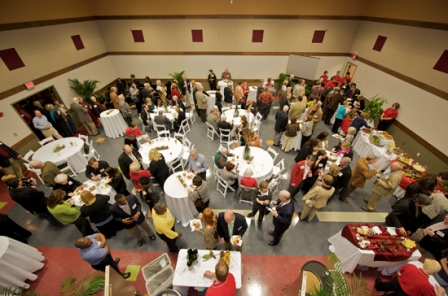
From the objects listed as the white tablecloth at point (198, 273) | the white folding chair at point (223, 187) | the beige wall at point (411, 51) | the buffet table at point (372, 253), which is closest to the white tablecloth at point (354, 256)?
the buffet table at point (372, 253)

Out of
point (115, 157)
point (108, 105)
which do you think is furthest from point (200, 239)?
point (108, 105)

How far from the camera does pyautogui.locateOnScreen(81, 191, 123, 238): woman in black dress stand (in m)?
3.82

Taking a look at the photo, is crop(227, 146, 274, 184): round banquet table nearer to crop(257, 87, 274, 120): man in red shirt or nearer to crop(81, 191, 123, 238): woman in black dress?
crop(81, 191, 123, 238): woman in black dress

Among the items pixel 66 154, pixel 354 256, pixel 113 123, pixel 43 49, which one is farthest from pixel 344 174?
pixel 43 49

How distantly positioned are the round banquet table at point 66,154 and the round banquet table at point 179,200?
3.70 m

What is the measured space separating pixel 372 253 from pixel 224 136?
5708 mm

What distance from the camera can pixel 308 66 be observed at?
421 inches

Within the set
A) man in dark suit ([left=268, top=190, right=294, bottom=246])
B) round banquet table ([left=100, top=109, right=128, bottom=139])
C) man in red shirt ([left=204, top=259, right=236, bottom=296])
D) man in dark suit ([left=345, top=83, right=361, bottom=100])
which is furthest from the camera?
man in dark suit ([left=345, top=83, right=361, bottom=100])

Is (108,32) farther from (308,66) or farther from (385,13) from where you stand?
(385,13)

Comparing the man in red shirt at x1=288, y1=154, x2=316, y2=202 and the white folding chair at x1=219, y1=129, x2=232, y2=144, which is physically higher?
the man in red shirt at x1=288, y1=154, x2=316, y2=202

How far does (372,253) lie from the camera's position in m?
3.46

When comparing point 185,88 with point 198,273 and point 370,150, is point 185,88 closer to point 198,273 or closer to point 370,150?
point 370,150

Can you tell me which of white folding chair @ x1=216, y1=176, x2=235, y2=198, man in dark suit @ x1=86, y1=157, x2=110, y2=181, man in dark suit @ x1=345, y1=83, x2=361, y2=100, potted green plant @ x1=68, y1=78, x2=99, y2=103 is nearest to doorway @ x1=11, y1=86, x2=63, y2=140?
potted green plant @ x1=68, y1=78, x2=99, y2=103

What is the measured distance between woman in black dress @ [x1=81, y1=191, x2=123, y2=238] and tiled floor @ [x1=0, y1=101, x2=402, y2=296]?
1.84 ft
